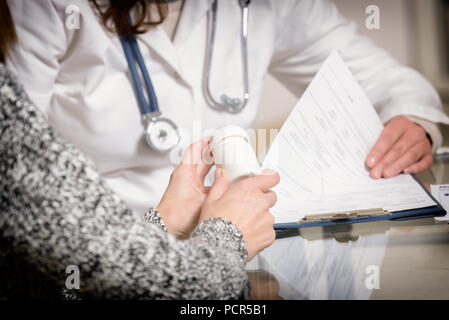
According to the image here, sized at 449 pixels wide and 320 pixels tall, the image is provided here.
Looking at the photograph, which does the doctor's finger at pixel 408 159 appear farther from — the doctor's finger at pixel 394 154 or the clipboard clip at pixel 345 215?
the clipboard clip at pixel 345 215

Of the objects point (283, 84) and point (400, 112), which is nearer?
point (400, 112)

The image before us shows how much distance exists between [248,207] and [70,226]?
176 millimetres

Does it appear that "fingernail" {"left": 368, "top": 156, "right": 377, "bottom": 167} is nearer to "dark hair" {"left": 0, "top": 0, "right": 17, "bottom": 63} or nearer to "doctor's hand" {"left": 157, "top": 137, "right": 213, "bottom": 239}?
"doctor's hand" {"left": 157, "top": 137, "right": 213, "bottom": 239}

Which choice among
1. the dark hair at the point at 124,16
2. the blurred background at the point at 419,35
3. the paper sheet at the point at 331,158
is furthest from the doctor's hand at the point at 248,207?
the blurred background at the point at 419,35

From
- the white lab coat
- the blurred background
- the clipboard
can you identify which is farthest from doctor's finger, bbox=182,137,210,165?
the blurred background

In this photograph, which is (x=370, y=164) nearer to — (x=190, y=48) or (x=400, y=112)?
Answer: (x=400, y=112)

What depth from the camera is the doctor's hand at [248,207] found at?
15.3 inches

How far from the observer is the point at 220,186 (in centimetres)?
43

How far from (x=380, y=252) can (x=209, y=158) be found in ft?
0.71

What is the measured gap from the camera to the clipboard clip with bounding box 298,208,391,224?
0.50 metres

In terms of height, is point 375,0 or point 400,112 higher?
point 375,0

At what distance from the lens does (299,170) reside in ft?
1.89

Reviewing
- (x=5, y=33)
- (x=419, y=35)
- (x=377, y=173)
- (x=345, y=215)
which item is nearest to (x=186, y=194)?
(x=345, y=215)
